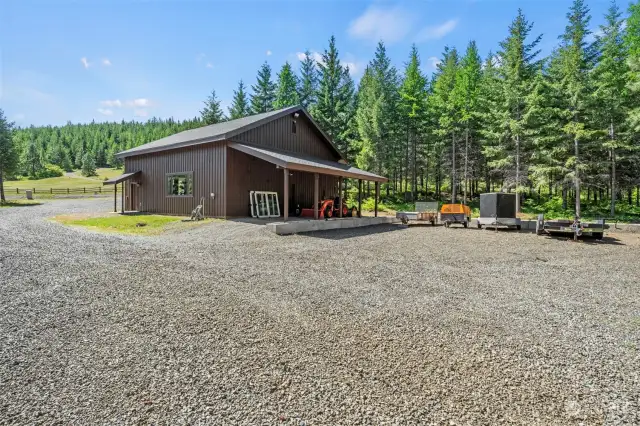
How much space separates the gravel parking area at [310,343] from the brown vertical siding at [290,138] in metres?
10.1

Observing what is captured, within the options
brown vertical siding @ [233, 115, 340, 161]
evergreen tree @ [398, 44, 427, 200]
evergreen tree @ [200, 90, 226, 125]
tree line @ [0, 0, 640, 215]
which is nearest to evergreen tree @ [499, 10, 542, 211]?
tree line @ [0, 0, 640, 215]

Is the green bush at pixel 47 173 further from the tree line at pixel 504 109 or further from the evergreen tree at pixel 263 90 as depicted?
the evergreen tree at pixel 263 90

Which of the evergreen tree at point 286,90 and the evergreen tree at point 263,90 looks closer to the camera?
the evergreen tree at point 286,90

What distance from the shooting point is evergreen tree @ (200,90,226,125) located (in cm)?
→ 4059

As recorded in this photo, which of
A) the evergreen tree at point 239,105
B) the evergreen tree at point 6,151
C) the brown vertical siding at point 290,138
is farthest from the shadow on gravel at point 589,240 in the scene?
the evergreen tree at point 6,151

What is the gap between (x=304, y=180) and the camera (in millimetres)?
18297

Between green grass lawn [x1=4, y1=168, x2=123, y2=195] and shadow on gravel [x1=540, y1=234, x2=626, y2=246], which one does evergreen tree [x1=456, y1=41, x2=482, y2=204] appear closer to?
shadow on gravel [x1=540, y1=234, x2=626, y2=246]

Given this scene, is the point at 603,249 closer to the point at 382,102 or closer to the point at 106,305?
the point at 106,305

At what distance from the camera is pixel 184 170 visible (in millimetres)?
15625

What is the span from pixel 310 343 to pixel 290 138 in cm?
1557

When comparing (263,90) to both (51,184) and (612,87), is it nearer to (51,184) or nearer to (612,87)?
(612,87)

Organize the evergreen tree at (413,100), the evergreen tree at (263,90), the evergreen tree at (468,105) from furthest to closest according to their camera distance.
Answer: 1. the evergreen tree at (263,90)
2. the evergreen tree at (413,100)
3. the evergreen tree at (468,105)

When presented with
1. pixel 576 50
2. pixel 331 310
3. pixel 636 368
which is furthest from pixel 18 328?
pixel 576 50

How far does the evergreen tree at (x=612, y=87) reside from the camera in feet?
58.5
